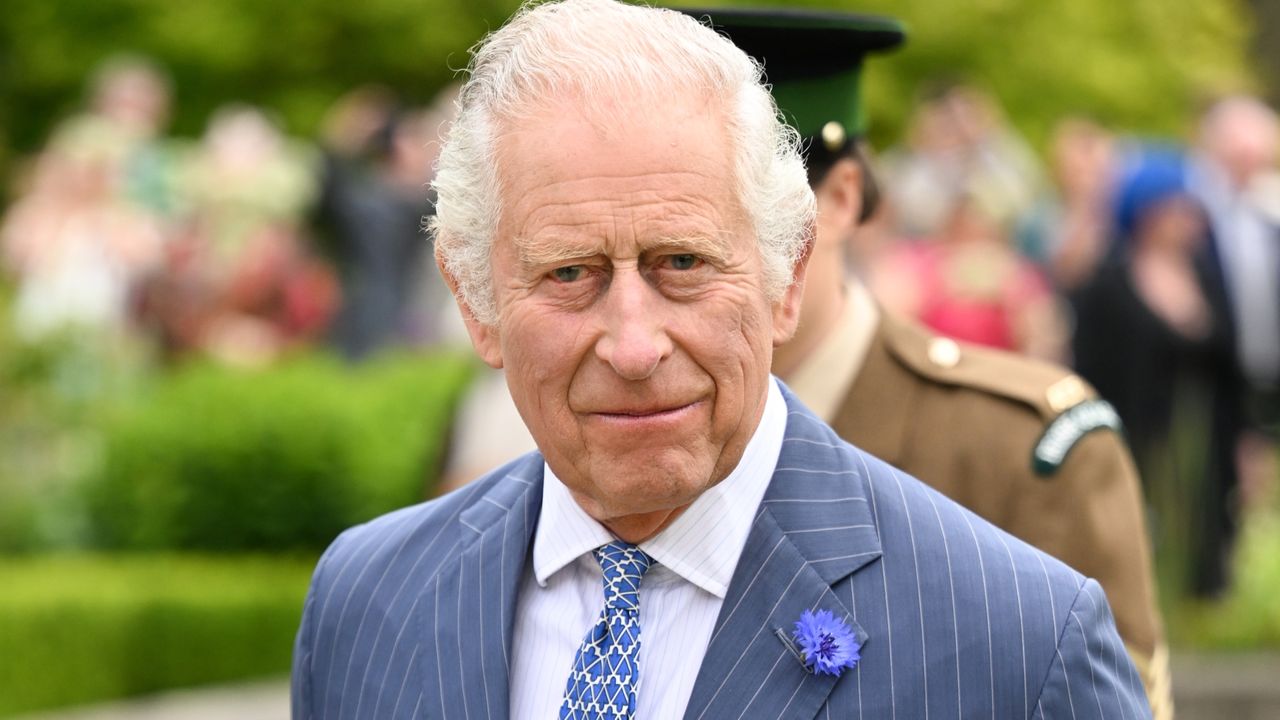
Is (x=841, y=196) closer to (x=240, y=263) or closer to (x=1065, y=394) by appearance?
(x=1065, y=394)

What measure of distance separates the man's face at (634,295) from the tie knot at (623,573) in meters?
0.11

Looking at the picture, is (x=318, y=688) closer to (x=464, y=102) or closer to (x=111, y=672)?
(x=464, y=102)

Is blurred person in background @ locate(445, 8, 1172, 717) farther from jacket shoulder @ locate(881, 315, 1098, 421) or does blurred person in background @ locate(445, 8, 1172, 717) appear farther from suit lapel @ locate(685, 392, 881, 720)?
suit lapel @ locate(685, 392, 881, 720)

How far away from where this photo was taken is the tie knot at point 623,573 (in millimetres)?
2789

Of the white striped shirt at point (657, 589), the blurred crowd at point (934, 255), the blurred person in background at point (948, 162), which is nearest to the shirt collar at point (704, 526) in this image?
the white striped shirt at point (657, 589)

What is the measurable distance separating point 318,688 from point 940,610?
947mm

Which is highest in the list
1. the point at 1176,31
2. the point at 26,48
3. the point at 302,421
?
the point at 302,421

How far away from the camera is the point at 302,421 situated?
9211 mm

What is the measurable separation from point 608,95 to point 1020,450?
1.41 m

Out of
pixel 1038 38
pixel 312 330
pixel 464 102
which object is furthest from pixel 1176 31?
pixel 464 102

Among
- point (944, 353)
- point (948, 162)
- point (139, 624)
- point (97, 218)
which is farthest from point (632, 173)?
point (948, 162)

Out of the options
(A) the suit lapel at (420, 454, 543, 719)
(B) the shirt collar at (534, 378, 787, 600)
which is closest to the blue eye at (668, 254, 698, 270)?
(B) the shirt collar at (534, 378, 787, 600)

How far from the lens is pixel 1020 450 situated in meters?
3.74

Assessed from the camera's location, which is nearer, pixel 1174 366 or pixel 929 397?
pixel 929 397
